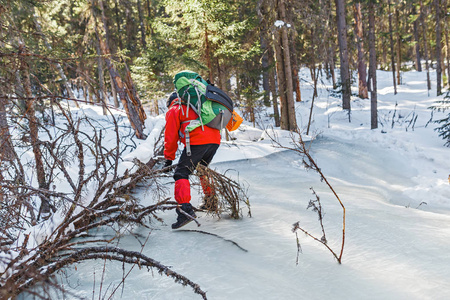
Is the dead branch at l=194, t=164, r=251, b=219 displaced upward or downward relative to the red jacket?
downward

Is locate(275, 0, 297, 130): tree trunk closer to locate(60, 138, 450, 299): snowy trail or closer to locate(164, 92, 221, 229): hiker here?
locate(60, 138, 450, 299): snowy trail

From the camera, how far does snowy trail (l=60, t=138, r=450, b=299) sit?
8.19 ft

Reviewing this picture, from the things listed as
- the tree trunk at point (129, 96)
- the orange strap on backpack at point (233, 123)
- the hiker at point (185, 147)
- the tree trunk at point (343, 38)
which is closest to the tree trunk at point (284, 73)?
the tree trunk at point (343, 38)

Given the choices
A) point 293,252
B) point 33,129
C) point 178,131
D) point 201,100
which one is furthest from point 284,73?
point 293,252

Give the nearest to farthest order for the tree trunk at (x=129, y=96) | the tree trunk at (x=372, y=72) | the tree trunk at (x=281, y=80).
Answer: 1. the tree trunk at (x=129, y=96)
2. the tree trunk at (x=281, y=80)
3. the tree trunk at (x=372, y=72)

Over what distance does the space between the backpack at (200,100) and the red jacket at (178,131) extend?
0.22ft

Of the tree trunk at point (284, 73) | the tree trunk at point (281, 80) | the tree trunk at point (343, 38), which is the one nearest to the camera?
the tree trunk at point (284, 73)

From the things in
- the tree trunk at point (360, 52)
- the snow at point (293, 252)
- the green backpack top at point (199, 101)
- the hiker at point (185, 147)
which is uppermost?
the tree trunk at point (360, 52)

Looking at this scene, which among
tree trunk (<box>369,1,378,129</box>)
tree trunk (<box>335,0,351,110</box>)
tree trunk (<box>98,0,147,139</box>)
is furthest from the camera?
tree trunk (<box>335,0,351,110</box>)

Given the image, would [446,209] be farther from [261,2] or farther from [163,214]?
[261,2]

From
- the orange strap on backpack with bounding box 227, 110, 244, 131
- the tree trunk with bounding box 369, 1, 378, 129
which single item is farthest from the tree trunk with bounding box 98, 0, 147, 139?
the tree trunk with bounding box 369, 1, 378, 129

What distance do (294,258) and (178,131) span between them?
214 cm

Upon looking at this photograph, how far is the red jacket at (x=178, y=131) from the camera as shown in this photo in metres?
4.13

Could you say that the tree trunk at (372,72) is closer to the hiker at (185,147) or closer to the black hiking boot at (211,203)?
the hiker at (185,147)
